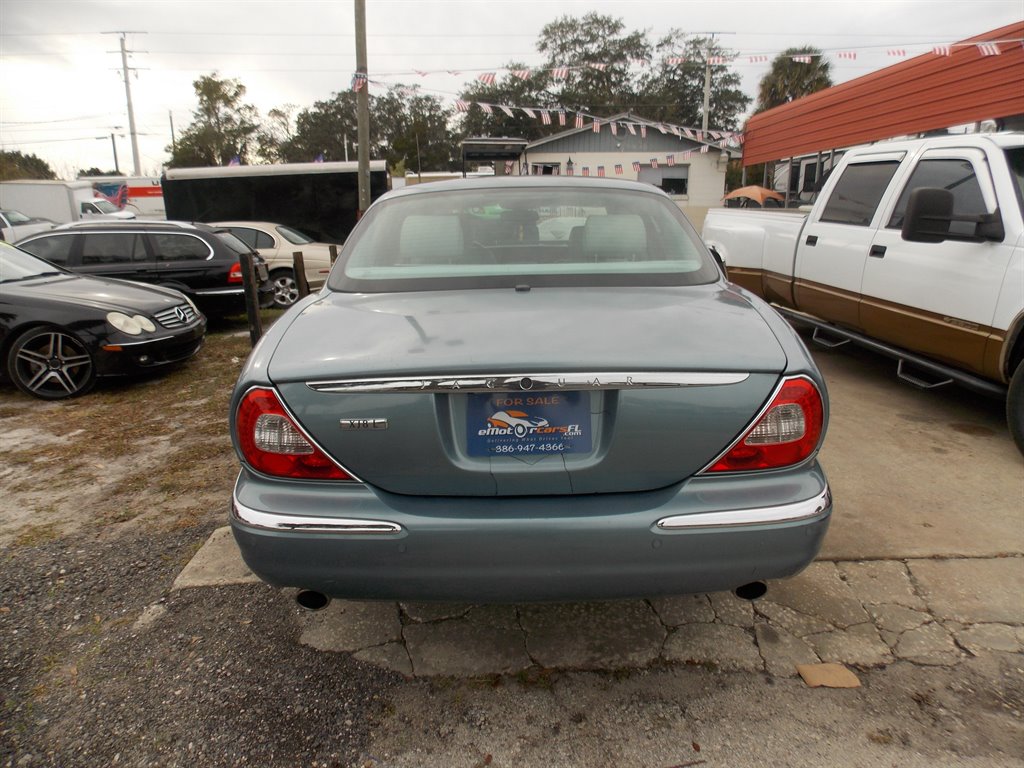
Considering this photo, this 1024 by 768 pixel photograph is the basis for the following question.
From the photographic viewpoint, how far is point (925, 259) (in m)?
4.57

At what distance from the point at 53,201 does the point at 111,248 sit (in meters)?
24.8

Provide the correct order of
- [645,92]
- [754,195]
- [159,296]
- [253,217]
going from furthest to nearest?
[645,92] → [754,195] → [253,217] → [159,296]

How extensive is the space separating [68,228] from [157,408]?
4713 mm

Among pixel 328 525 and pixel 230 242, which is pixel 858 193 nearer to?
pixel 328 525

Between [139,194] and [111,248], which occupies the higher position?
[139,194]

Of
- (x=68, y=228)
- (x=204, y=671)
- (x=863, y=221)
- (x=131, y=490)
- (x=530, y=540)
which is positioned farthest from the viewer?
(x=68, y=228)

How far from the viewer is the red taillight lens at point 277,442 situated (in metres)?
1.91

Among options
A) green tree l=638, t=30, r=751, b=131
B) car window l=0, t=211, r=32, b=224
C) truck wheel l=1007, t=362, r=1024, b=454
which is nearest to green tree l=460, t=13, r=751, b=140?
green tree l=638, t=30, r=751, b=131

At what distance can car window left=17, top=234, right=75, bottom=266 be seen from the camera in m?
8.48

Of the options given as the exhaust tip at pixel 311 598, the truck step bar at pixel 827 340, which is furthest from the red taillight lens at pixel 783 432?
the truck step bar at pixel 827 340

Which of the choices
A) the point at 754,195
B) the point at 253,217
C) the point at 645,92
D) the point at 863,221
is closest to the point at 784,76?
the point at 645,92

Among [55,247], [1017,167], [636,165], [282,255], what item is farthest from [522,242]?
[636,165]

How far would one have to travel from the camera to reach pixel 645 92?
53.2 meters

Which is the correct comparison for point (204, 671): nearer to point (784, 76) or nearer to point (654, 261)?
point (654, 261)
